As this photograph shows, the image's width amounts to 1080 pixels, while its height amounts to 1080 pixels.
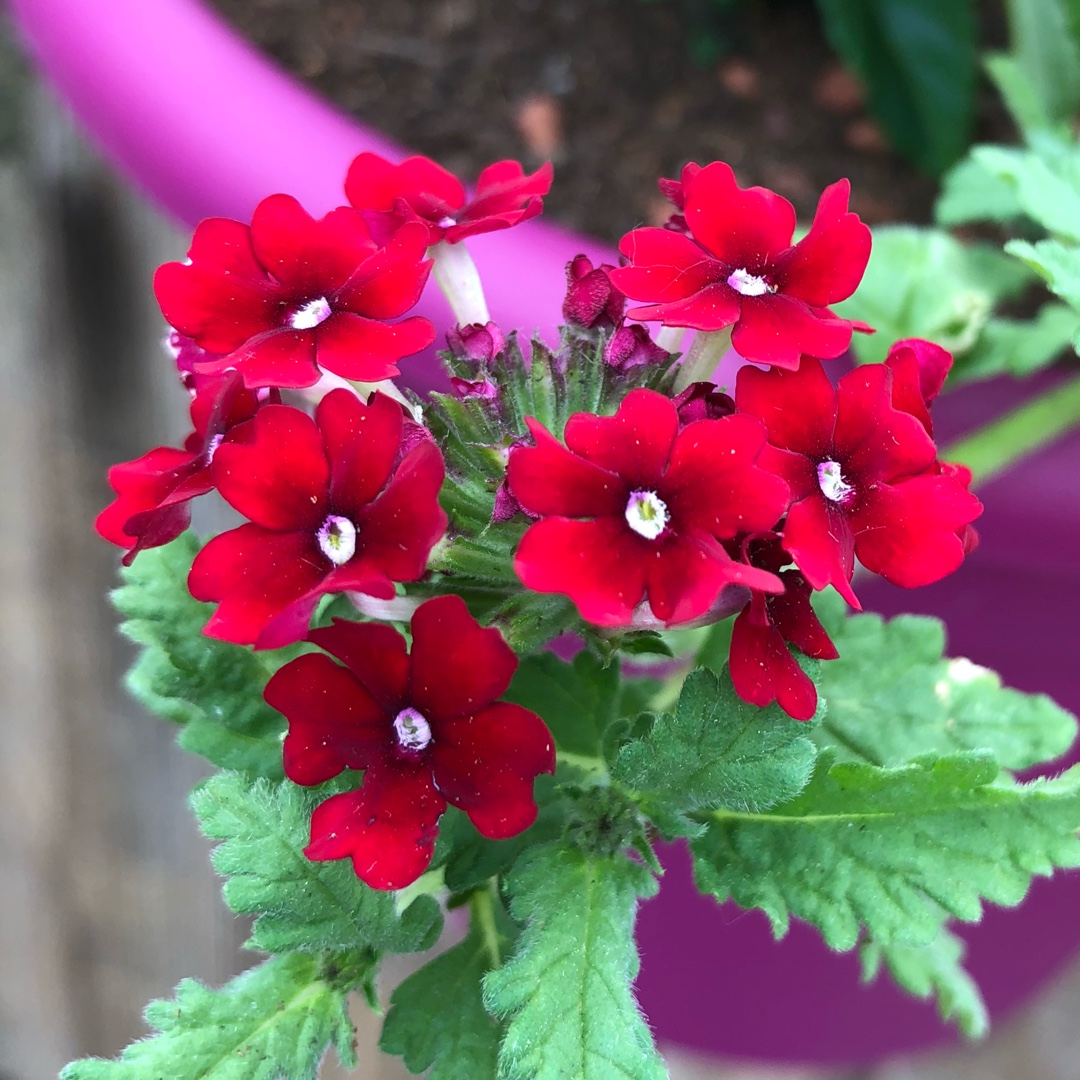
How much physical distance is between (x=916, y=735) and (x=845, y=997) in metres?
0.70

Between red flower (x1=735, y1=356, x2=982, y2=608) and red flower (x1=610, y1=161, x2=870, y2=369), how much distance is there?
0.8 inches

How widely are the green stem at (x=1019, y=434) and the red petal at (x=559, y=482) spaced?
0.58 m

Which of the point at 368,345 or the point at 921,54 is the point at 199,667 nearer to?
the point at 368,345

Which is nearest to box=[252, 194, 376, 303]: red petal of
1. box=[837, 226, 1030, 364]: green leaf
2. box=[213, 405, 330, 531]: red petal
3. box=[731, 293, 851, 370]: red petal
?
box=[213, 405, 330, 531]: red petal

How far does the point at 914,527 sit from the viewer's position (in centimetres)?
56

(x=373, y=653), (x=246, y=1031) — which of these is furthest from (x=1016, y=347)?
(x=246, y=1031)

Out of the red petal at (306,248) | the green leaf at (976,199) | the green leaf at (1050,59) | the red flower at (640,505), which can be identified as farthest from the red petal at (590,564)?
the green leaf at (1050,59)

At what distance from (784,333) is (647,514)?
0.12m

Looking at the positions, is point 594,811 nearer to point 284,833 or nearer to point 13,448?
point 284,833

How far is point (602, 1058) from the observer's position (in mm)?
584

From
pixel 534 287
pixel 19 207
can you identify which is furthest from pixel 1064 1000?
pixel 19 207

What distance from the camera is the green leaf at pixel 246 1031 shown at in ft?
2.05

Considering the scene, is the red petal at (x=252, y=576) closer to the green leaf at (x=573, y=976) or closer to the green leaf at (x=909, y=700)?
the green leaf at (x=573, y=976)

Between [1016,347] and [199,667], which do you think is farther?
[1016,347]
